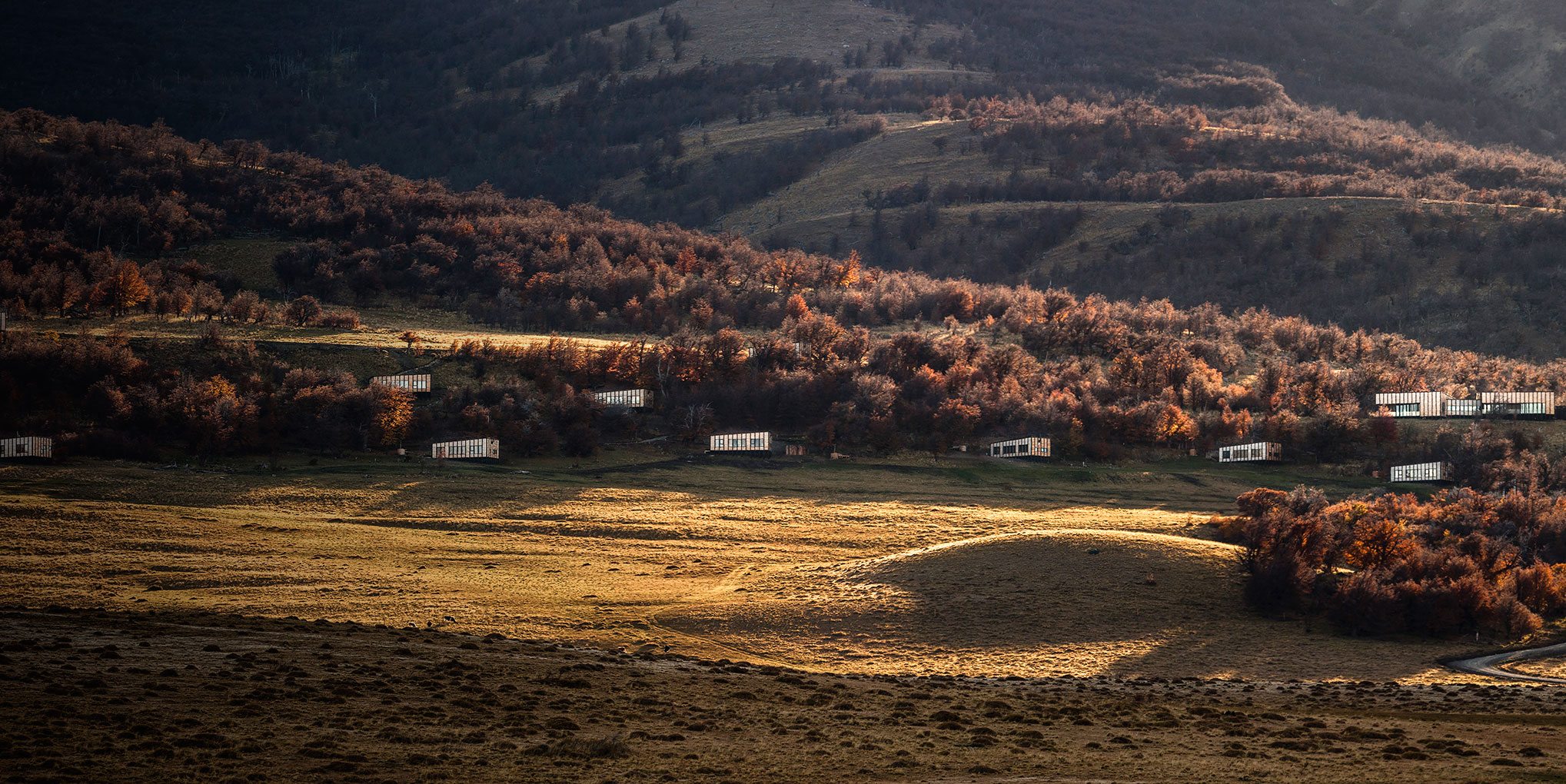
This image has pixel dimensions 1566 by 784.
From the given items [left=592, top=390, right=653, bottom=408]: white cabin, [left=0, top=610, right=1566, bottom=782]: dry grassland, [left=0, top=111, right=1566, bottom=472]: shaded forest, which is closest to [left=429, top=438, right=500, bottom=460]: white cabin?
[left=0, top=111, right=1566, bottom=472]: shaded forest

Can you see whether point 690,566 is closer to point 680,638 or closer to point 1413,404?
point 680,638

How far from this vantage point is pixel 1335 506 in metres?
61.3

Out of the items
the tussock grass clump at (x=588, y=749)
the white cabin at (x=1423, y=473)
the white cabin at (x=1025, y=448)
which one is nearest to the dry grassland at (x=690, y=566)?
the white cabin at (x=1025, y=448)

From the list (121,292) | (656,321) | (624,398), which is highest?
(121,292)

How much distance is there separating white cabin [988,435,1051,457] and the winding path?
37362mm

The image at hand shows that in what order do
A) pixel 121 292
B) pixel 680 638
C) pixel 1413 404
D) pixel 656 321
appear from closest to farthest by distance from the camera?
pixel 680 638, pixel 121 292, pixel 1413 404, pixel 656 321

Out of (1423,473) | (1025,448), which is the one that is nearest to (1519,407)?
(1423,473)

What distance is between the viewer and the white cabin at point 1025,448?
83750 millimetres

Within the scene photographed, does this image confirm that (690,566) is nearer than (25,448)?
Result: Yes

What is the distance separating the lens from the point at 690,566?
5600 centimetres

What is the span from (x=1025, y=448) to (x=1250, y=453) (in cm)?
1363

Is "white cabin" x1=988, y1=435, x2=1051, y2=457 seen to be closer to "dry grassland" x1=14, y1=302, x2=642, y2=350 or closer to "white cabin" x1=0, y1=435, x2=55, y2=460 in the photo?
"dry grassland" x1=14, y1=302, x2=642, y2=350

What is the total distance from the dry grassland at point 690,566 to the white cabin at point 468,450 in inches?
68.3

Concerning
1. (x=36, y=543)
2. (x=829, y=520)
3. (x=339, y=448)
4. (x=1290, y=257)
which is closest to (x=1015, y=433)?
Result: (x=829, y=520)
